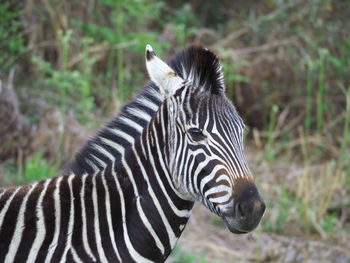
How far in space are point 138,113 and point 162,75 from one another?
0.40m

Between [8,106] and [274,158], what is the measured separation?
4605mm

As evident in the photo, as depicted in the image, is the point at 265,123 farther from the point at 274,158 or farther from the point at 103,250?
the point at 103,250

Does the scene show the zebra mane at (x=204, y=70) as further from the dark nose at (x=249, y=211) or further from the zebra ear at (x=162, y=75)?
the dark nose at (x=249, y=211)

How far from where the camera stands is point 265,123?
10.5 meters

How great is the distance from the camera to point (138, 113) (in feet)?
11.1

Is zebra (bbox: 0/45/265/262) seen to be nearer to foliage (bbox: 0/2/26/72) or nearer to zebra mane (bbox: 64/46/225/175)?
zebra mane (bbox: 64/46/225/175)

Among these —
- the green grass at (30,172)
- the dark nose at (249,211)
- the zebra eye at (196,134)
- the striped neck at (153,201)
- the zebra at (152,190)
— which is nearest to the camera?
the dark nose at (249,211)

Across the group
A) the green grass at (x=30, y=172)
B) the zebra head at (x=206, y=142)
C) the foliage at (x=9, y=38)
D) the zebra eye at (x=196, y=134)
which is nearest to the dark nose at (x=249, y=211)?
the zebra head at (x=206, y=142)

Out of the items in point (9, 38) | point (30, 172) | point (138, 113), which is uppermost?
point (9, 38)

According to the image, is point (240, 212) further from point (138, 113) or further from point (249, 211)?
point (138, 113)

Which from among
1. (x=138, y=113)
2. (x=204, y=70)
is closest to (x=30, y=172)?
(x=138, y=113)

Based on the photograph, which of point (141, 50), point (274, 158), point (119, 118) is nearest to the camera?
point (119, 118)

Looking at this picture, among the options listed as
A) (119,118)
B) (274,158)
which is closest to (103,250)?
(119,118)

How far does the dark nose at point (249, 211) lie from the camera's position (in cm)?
273
